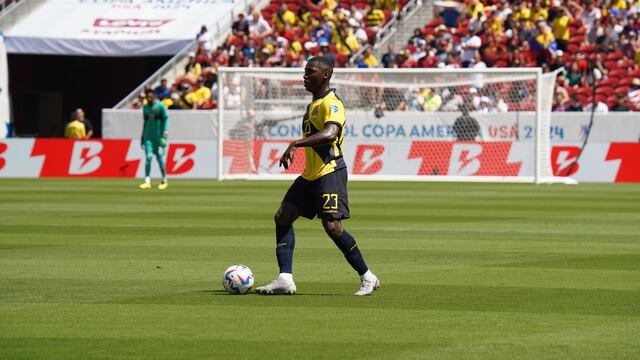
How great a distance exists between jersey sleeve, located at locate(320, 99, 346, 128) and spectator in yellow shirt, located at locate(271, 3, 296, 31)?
114ft

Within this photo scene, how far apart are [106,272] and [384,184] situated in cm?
2094

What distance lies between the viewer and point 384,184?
3422 cm

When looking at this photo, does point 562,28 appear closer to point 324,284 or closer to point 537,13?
point 537,13

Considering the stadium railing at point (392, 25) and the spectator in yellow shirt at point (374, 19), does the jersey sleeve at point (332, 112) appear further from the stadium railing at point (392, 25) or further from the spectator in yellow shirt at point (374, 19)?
the spectator in yellow shirt at point (374, 19)

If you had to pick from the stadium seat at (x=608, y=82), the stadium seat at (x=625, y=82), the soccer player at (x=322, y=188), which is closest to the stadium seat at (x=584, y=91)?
the stadium seat at (x=608, y=82)

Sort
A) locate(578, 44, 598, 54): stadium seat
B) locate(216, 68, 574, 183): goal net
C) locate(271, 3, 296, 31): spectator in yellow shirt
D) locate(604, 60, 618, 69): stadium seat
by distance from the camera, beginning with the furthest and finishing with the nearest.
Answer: locate(271, 3, 296, 31): spectator in yellow shirt → locate(578, 44, 598, 54): stadium seat → locate(604, 60, 618, 69): stadium seat → locate(216, 68, 574, 183): goal net

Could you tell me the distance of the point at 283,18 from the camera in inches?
1834

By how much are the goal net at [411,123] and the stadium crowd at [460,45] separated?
8.1 inches

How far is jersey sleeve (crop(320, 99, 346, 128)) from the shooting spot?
1166cm

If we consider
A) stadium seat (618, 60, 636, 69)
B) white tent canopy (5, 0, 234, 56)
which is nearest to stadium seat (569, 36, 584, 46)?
stadium seat (618, 60, 636, 69)

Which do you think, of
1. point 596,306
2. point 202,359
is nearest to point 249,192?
point 596,306

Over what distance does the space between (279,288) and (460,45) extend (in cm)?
3042

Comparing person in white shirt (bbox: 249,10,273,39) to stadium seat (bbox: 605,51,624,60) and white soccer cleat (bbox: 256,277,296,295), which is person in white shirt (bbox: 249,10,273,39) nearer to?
stadium seat (bbox: 605,51,624,60)

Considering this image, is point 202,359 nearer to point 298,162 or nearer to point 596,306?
point 596,306
